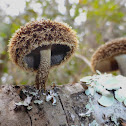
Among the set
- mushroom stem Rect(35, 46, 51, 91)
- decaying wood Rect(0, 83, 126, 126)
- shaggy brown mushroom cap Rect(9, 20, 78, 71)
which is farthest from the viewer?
mushroom stem Rect(35, 46, 51, 91)

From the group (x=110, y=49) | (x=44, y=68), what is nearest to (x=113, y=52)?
(x=110, y=49)

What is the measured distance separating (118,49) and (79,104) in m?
1.33

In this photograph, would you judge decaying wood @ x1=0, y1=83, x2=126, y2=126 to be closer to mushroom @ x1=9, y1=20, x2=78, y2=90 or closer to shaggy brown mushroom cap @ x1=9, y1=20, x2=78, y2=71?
mushroom @ x1=9, y1=20, x2=78, y2=90

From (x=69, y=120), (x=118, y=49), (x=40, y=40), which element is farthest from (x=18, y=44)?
(x=118, y=49)

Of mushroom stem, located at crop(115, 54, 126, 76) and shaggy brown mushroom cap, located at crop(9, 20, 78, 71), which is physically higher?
shaggy brown mushroom cap, located at crop(9, 20, 78, 71)

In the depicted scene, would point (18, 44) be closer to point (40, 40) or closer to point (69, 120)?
point (40, 40)

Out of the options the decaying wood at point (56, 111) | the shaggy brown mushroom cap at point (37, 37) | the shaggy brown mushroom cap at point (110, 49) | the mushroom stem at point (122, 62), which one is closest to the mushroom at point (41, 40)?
the shaggy brown mushroom cap at point (37, 37)

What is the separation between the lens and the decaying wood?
2.90ft

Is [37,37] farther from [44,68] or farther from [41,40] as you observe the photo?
[44,68]

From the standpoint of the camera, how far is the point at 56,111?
958 mm

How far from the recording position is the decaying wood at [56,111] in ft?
2.90

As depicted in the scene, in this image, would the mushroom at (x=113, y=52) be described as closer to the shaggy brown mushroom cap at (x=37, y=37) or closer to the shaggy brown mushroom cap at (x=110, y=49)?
the shaggy brown mushroom cap at (x=110, y=49)

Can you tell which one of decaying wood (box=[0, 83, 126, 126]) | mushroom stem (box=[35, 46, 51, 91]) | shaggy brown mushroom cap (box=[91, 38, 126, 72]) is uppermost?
shaggy brown mushroom cap (box=[91, 38, 126, 72])

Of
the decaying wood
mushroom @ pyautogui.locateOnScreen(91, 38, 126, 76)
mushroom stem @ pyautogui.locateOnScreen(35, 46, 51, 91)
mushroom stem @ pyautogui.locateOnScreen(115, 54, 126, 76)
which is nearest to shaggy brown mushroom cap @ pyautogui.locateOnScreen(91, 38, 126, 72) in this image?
mushroom @ pyautogui.locateOnScreen(91, 38, 126, 76)
